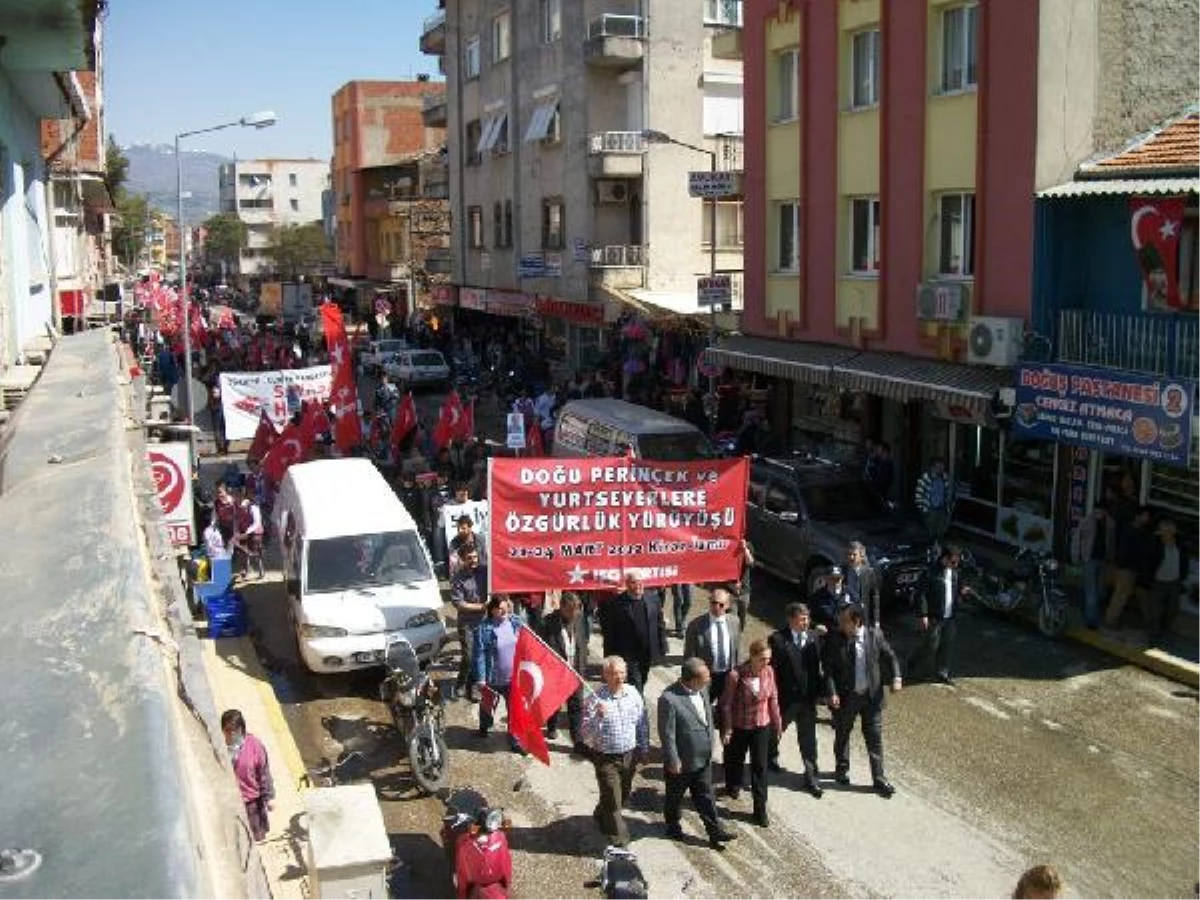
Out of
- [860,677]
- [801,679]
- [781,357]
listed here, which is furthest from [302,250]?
[860,677]

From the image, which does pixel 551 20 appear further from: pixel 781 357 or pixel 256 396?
pixel 781 357

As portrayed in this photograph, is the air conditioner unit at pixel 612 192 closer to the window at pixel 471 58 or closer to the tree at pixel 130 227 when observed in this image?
the window at pixel 471 58

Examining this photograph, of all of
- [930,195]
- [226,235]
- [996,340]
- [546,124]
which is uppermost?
[226,235]

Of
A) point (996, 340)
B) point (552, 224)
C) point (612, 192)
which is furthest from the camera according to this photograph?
point (552, 224)

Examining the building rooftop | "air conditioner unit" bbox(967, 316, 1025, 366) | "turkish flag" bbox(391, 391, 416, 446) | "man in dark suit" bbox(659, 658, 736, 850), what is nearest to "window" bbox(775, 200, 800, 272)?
"air conditioner unit" bbox(967, 316, 1025, 366)

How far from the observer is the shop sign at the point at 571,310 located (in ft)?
111

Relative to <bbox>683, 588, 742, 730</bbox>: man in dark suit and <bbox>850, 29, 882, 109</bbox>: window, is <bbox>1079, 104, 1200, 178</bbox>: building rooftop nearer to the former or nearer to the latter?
<bbox>850, 29, 882, 109</bbox>: window

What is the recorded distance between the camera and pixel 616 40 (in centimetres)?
3247

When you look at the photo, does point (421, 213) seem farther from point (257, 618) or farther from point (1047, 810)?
point (1047, 810)

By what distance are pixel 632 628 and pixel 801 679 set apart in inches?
76.8

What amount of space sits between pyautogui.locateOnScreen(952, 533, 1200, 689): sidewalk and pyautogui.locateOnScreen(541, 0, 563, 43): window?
23861 mm

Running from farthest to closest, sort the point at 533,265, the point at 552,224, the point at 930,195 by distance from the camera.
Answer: the point at 533,265 < the point at 552,224 < the point at 930,195

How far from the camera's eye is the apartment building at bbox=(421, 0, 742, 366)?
3284cm

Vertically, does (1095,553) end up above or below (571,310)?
below
